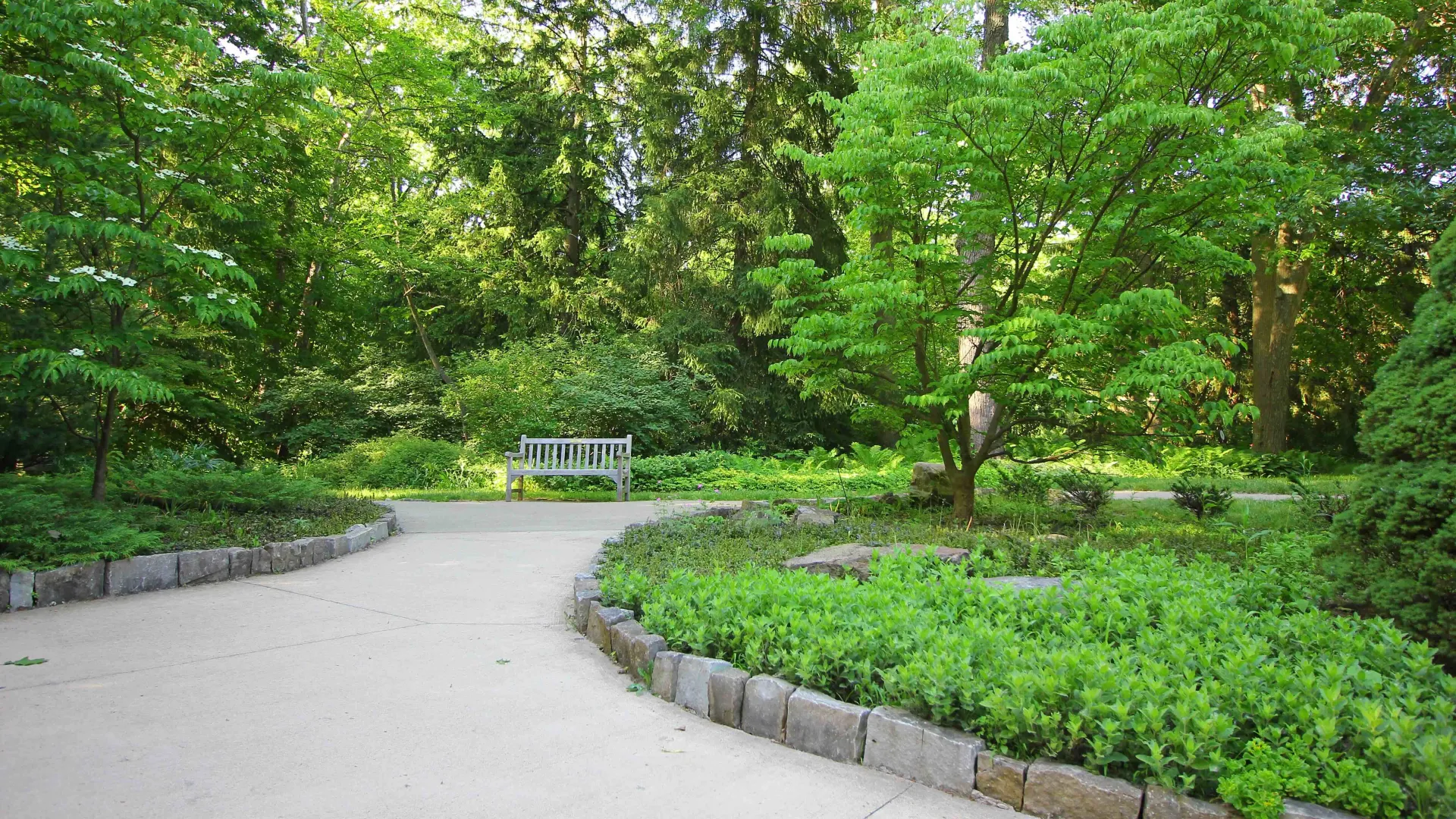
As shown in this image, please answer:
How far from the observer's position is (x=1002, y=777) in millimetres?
2482

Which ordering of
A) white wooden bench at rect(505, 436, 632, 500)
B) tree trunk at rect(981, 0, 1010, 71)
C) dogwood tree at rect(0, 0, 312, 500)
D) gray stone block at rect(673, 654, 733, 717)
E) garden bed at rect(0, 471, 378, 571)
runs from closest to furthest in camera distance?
gray stone block at rect(673, 654, 733, 717)
garden bed at rect(0, 471, 378, 571)
dogwood tree at rect(0, 0, 312, 500)
white wooden bench at rect(505, 436, 632, 500)
tree trunk at rect(981, 0, 1010, 71)

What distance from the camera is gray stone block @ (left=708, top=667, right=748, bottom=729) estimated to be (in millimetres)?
3129

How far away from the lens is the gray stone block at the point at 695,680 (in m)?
3.27

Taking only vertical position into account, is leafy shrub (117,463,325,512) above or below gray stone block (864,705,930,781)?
above

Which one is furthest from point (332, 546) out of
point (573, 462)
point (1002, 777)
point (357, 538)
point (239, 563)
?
point (1002, 777)

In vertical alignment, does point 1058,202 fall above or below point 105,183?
above

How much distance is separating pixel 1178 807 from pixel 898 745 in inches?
33.2

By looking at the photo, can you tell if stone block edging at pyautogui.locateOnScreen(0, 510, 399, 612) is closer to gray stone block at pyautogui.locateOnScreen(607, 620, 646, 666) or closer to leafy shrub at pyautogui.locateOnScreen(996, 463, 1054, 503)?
gray stone block at pyautogui.locateOnScreen(607, 620, 646, 666)

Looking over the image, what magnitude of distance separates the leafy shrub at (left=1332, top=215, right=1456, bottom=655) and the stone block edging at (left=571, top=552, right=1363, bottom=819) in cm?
154

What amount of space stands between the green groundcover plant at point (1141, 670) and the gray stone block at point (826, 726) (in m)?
0.12

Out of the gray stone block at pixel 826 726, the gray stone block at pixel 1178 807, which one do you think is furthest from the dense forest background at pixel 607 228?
the gray stone block at pixel 1178 807

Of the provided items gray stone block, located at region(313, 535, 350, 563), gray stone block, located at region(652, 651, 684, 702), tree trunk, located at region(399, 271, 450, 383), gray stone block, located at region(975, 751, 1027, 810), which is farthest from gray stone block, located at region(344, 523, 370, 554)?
tree trunk, located at region(399, 271, 450, 383)

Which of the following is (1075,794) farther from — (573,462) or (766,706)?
(573,462)

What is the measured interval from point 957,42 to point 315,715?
6239 mm
